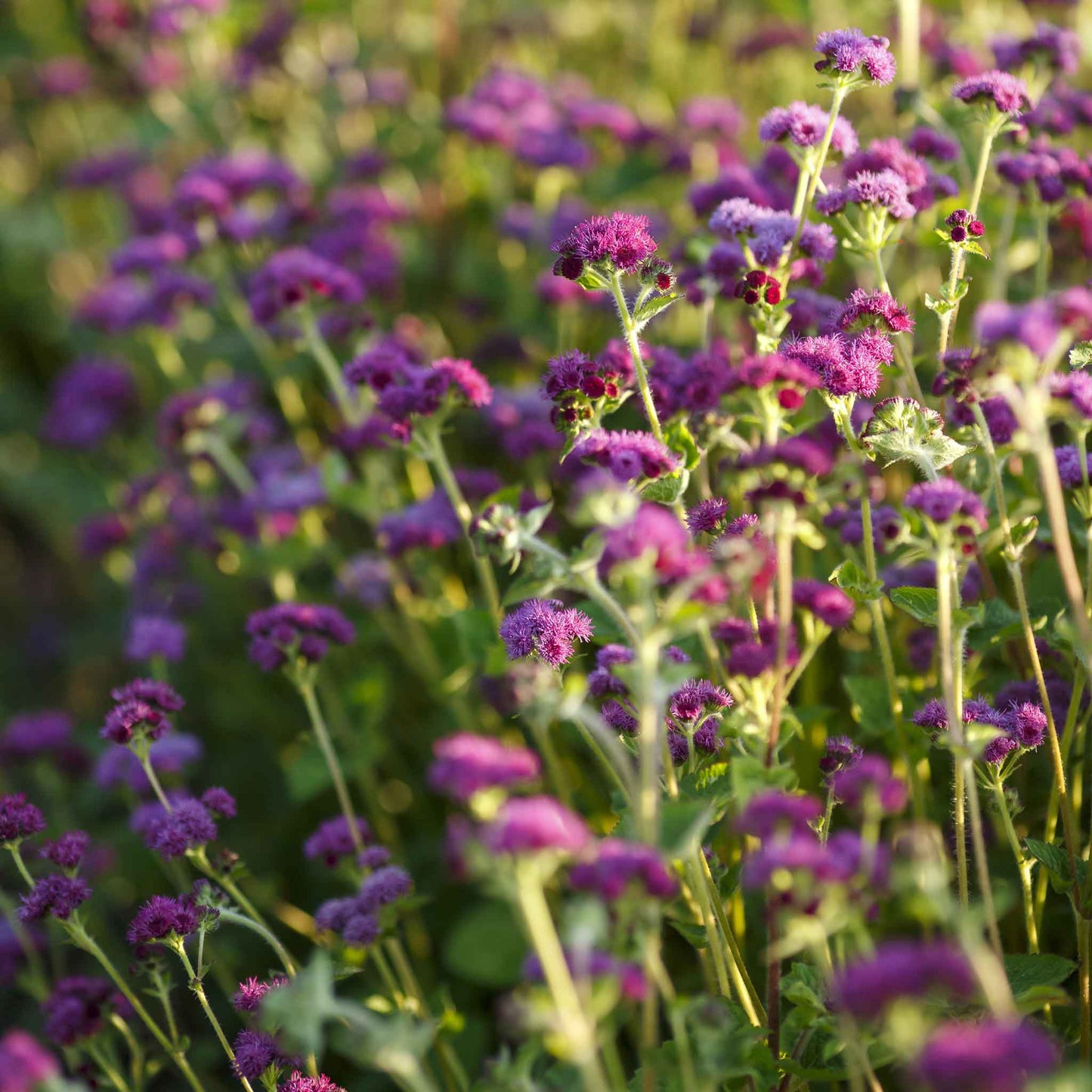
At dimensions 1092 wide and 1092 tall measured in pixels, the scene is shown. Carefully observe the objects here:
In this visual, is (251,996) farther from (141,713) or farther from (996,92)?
(996,92)

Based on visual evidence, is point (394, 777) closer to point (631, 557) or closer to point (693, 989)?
point (693, 989)

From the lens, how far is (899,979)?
149 centimetres

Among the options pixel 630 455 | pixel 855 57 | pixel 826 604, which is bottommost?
pixel 826 604

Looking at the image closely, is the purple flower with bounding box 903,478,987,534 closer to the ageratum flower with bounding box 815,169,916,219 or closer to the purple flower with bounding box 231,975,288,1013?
the ageratum flower with bounding box 815,169,916,219

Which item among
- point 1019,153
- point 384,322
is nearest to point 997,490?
point 1019,153

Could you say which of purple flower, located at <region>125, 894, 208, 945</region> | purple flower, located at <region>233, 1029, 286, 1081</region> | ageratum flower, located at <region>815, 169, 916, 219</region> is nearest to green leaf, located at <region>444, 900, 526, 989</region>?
purple flower, located at <region>233, 1029, 286, 1081</region>

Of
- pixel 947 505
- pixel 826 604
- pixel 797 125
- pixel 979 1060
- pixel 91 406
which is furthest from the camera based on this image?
pixel 91 406

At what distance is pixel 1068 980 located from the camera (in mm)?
3195

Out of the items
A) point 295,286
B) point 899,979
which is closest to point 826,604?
point 899,979

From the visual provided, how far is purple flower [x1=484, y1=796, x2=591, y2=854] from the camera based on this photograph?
1656 millimetres

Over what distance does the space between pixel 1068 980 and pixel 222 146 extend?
717 centimetres

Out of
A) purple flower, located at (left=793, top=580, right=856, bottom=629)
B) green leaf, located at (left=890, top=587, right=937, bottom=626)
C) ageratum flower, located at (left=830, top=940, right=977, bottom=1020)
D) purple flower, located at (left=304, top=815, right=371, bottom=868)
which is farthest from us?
purple flower, located at (left=304, top=815, right=371, bottom=868)

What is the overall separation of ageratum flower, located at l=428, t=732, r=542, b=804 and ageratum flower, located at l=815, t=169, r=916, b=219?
1838 millimetres

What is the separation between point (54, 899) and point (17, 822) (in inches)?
8.5
